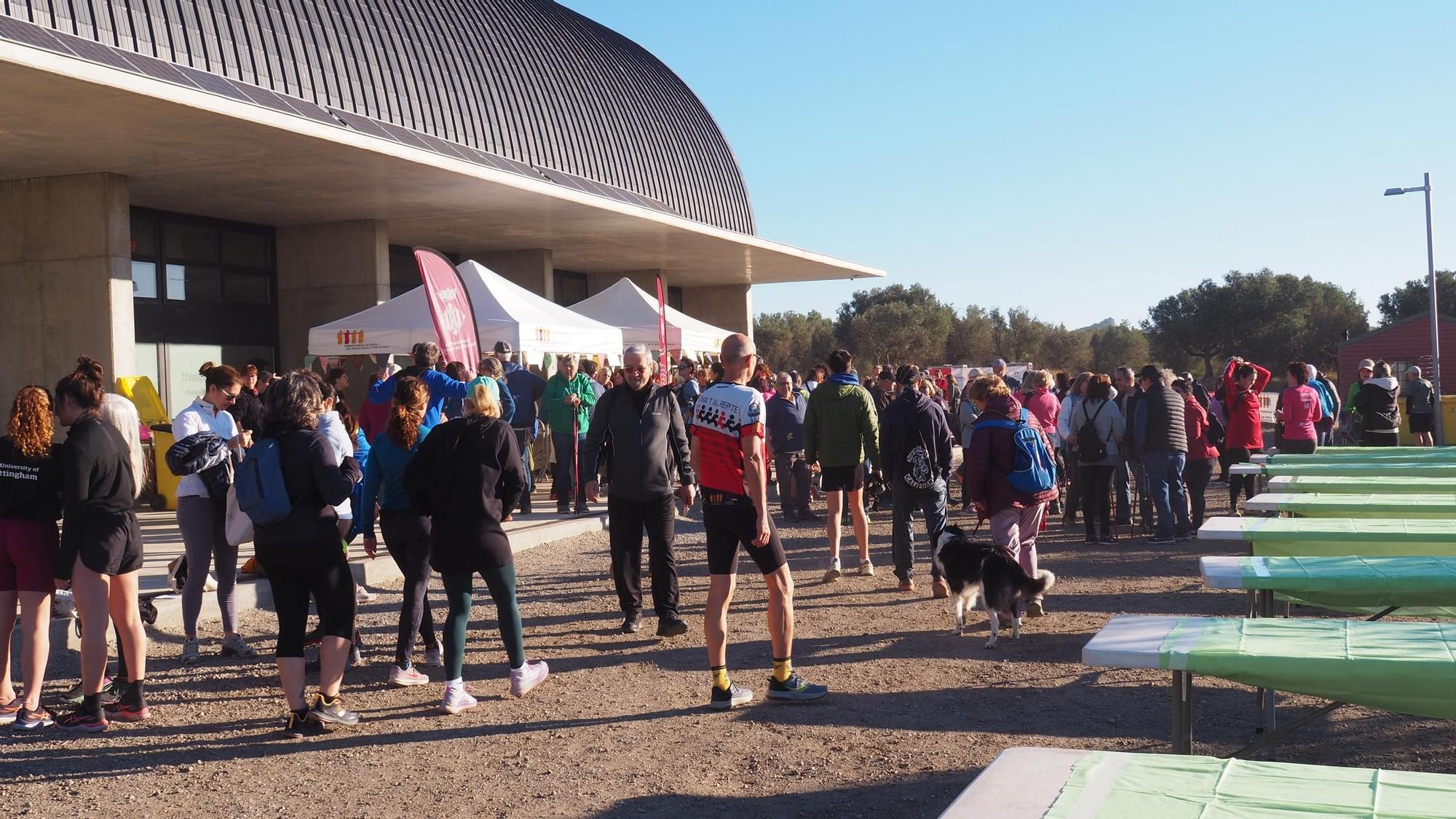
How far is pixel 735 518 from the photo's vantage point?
641 centimetres

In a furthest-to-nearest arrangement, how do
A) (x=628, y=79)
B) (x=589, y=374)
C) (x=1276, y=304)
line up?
(x=1276, y=304) < (x=628, y=79) < (x=589, y=374)

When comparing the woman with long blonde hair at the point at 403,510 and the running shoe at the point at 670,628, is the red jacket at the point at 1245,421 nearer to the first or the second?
the running shoe at the point at 670,628

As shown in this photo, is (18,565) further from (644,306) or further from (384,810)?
(644,306)

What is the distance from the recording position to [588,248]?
2997 centimetres

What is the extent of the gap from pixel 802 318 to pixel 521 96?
49.7 metres

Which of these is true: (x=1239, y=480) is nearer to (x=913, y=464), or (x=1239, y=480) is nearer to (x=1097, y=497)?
(x=1097, y=497)

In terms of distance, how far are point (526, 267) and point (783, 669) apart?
2349 cm

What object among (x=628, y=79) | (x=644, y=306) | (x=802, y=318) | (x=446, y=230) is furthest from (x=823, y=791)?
(x=802, y=318)

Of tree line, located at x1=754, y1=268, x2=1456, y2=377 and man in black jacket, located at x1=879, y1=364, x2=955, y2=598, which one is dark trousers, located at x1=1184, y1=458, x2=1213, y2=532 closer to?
man in black jacket, located at x1=879, y1=364, x2=955, y2=598

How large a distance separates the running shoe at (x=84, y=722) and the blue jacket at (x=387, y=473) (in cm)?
170

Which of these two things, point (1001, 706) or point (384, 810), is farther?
point (1001, 706)

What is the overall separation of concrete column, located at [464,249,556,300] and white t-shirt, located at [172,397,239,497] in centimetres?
2088

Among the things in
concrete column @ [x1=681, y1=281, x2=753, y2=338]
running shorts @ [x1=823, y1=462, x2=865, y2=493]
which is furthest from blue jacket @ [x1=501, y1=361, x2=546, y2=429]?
concrete column @ [x1=681, y1=281, x2=753, y2=338]

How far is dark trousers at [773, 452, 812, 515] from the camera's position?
15.2m
